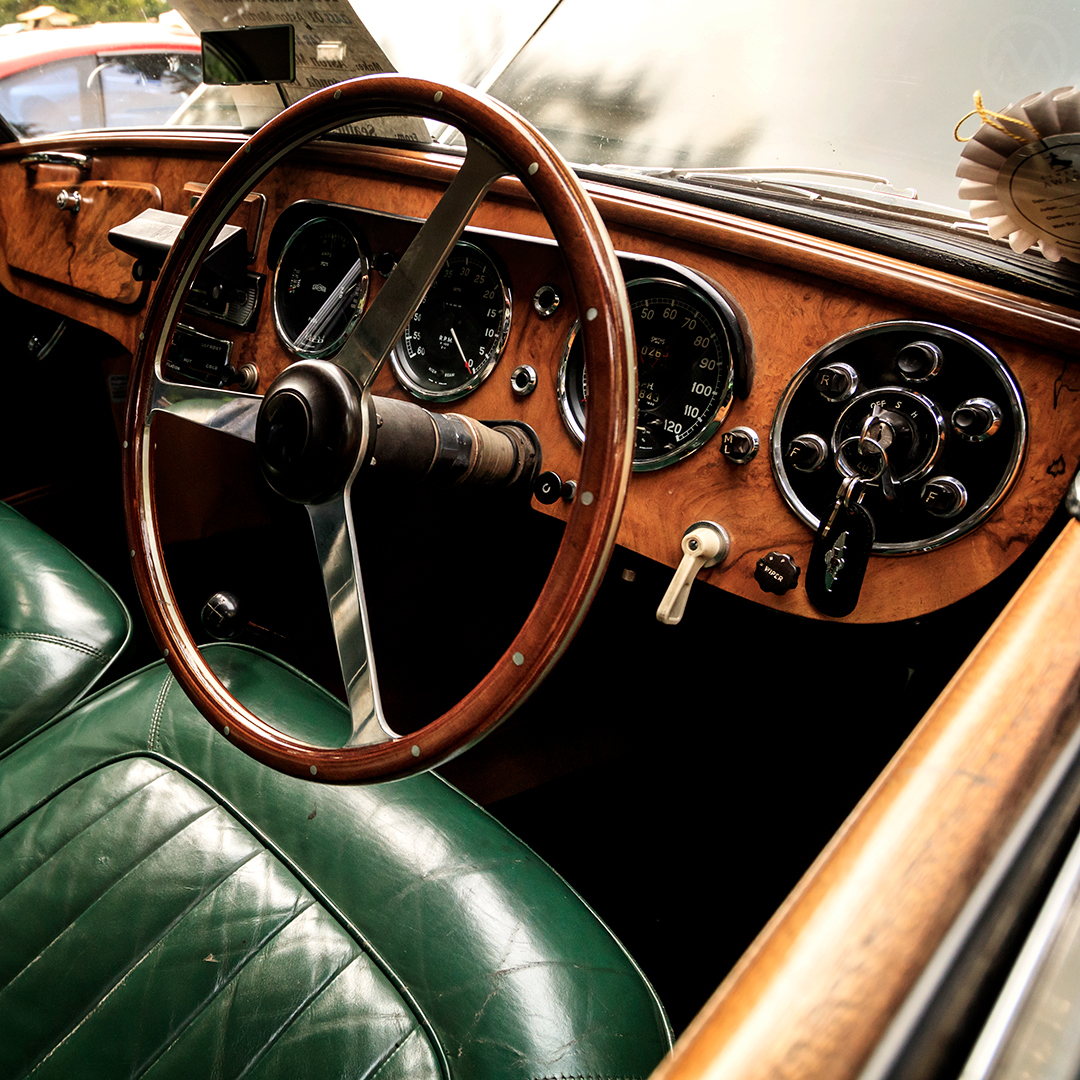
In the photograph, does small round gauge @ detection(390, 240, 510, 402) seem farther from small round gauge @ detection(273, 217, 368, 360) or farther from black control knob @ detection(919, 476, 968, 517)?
black control knob @ detection(919, 476, 968, 517)

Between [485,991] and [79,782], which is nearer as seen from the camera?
[485,991]

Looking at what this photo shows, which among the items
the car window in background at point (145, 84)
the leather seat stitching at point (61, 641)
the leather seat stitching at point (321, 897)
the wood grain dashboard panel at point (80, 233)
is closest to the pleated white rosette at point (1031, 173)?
the leather seat stitching at point (321, 897)

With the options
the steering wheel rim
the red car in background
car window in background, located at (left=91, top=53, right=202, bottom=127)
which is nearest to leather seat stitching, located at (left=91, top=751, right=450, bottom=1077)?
the steering wheel rim

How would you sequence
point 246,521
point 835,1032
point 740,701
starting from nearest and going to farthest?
point 835,1032 < point 740,701 < point 246,521

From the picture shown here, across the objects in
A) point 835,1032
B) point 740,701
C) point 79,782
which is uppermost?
point 835,1032

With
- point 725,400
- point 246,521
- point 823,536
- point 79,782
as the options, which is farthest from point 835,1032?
point 246,521

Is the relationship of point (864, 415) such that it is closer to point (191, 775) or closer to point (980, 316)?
point (980, 316)

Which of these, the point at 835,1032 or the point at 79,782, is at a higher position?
the point at 835,1032

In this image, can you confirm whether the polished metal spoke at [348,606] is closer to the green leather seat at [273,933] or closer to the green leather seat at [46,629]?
the green leather seat at [273,933]

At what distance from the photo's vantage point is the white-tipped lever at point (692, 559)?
0.98 meters

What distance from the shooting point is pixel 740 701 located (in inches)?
62.7

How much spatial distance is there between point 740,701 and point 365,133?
1.27 m

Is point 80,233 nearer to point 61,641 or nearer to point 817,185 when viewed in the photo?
point 61,641

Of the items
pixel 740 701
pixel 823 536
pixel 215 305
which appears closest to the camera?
pixel 823 536
